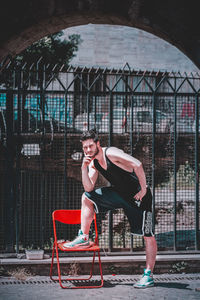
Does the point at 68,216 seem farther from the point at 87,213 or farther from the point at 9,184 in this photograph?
the point at 9,184

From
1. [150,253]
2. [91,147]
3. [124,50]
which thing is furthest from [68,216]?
[124,50]

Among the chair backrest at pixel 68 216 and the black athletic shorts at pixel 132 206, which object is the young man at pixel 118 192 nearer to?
the black athletic shorts at pixel 132 206

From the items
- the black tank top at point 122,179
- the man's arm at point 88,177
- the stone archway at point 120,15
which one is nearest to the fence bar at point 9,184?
the stone archway at point 120,15

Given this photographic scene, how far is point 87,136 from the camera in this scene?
4719 millimetres

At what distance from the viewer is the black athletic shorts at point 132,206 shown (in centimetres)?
486

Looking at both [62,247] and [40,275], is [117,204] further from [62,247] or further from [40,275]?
[40,275]

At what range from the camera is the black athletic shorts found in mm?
4863

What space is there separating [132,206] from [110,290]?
3.41ft

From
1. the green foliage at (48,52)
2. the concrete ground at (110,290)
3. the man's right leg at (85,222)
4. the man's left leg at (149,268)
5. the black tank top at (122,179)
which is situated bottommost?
the concrete ground at (110,290)

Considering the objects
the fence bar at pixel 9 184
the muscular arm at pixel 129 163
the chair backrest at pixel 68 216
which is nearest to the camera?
the muscular arm at pixel 129 163

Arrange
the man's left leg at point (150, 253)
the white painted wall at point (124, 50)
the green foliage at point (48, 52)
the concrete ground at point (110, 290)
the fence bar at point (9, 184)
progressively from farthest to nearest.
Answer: the white painted wall at point (124, 50), the green foliage at point (48, 52), the fence bar at point (9, 184), the man's left leg at point (150, 253), the concrete ground at point (110, 290)

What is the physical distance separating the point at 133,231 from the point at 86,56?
676 inches

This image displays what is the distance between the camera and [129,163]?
15.1 feet

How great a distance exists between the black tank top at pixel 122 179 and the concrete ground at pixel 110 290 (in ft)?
3.73
